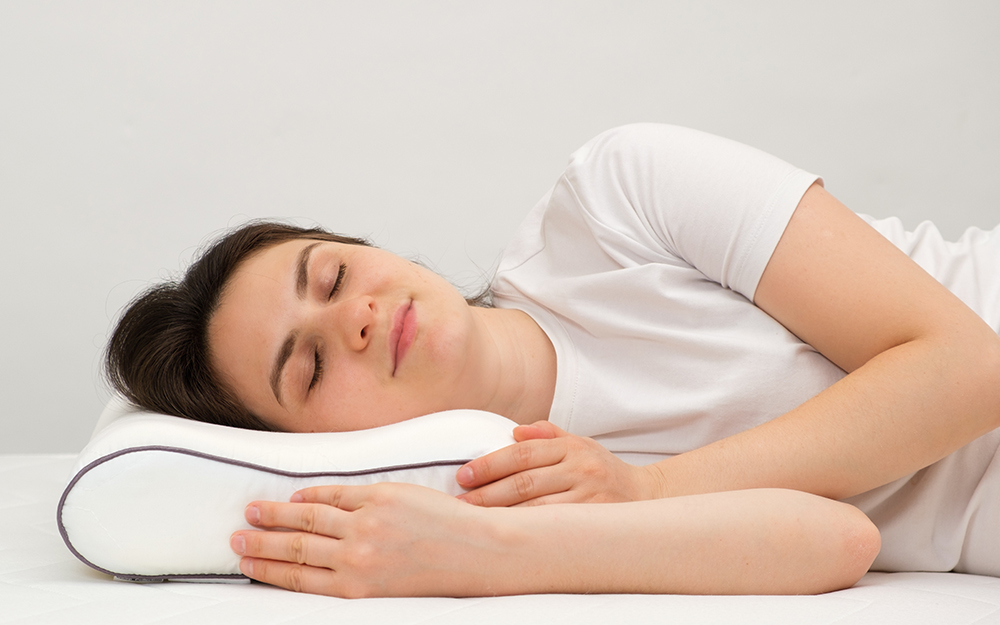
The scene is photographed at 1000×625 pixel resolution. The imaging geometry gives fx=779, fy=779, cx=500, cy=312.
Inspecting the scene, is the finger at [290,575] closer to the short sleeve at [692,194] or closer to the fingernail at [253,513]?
the fingernail at [253,513]

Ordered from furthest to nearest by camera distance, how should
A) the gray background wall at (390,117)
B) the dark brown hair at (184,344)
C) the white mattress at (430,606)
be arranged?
the gray background wall at (390,117) → the dark brown hair at (184,344) → the white mattress at (430,606)

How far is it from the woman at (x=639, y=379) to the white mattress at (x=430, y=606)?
0.04 metres

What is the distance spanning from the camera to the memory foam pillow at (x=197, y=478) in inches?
39.4

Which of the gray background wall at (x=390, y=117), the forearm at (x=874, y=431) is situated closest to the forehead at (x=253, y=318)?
the forearm at (x=874, y=431)

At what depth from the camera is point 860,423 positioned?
44.6 inches

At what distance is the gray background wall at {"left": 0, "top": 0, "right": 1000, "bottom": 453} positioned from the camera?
2.31m

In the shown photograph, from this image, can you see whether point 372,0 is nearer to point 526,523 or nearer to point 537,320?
Answer: point 537,320

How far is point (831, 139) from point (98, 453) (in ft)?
7.88

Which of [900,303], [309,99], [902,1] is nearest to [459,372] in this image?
[900,303]

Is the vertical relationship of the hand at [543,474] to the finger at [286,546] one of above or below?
above

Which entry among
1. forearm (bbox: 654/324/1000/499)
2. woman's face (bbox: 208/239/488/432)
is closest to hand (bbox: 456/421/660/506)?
forearm (bbox: 654/324/1000/499)

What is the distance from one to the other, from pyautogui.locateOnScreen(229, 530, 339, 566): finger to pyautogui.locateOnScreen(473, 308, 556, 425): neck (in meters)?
0.54

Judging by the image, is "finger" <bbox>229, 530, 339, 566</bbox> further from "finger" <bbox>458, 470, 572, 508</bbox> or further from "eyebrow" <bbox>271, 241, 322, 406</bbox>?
"eyebrow" <bbox>271, 241, 322, 406</bbox>

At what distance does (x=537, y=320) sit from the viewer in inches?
62.1
